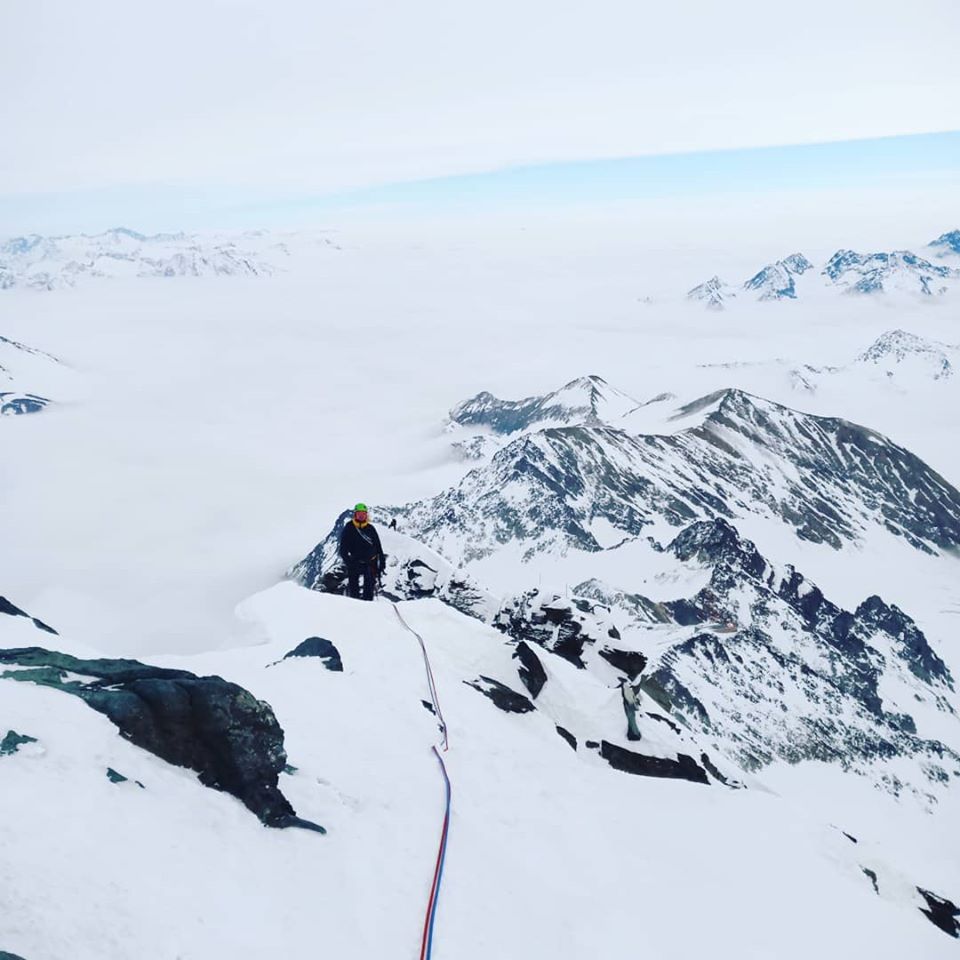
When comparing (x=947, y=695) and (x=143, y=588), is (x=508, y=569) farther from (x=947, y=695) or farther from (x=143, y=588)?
(x=143, y=588)

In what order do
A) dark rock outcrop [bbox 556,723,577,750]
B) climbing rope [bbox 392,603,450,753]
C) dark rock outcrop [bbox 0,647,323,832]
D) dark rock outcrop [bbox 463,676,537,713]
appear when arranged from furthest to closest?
dark rock outcrop [bbox 463,676,537,713] → dark rock outcrop [bbox 556,723,577,750] → climbing rope [bbox 392,603,450,753] → dark rock outcrop [bbox 0,647,323,832]

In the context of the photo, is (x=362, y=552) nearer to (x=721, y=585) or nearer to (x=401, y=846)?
(x=401, y=846)

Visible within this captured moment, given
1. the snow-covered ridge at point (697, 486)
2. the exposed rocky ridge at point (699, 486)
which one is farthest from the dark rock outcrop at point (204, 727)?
the exposed rocky ridge at point (699, 486)

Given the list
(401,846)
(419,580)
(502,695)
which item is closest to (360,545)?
(502,695)

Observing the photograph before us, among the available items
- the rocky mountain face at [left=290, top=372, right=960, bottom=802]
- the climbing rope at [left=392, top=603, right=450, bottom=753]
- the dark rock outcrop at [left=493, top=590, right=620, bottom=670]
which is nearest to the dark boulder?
the rocky mountain face at [left=290, top=372, right=960, bottom=802]

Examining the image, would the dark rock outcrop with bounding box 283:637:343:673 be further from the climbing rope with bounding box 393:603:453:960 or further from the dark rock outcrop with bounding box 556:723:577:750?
the dark rock outcrop with bounding box 556:723:577:750
